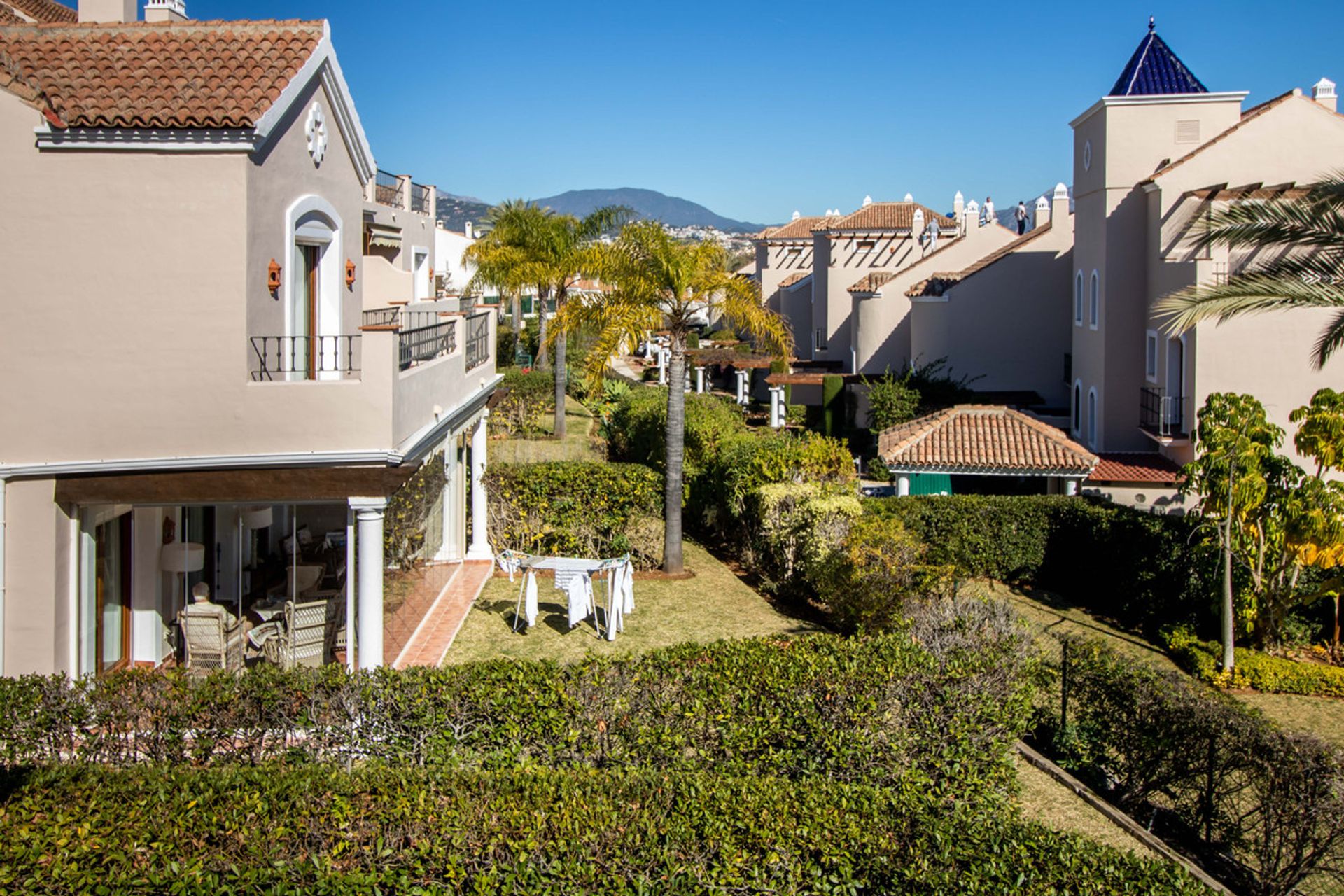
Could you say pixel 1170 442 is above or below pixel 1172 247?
→ below

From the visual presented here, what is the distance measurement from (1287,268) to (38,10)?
1936cm

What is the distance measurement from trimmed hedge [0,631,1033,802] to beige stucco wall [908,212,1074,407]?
29568 mm

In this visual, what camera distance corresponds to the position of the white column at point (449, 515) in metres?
19.2

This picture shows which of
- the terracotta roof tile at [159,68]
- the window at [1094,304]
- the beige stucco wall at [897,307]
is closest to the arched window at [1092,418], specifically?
the window at [1094,304]

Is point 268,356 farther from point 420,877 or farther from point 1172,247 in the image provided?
point 1172,247

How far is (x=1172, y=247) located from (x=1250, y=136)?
2812 millimetres

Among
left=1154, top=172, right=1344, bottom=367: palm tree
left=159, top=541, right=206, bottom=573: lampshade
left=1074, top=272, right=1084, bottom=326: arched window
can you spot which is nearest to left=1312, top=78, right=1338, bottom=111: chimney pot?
left=1074, top=272, right=1084, bottom=326: arched window

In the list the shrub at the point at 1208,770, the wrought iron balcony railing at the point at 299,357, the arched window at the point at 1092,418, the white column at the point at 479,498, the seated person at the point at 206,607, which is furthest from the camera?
the arched window at the point at 1092,418

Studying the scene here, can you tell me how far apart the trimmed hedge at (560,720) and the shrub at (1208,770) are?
6.20 ft

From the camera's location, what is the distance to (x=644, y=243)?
20188mm

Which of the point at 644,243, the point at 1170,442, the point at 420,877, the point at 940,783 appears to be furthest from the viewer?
the point at 1170,442

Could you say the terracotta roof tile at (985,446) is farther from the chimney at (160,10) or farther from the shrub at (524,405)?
the chimney at (160,10)

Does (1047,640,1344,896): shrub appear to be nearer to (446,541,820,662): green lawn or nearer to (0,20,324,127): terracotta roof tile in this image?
(446,541,820,662): green lawn

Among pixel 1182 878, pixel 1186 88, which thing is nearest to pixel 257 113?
pixel 1182 878
